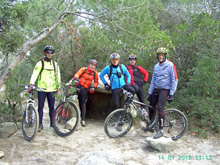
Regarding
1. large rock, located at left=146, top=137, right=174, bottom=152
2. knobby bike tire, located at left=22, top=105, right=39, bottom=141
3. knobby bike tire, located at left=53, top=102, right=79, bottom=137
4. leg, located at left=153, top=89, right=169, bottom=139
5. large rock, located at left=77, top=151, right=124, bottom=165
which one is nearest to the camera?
large rock, located at left=77, top=151, right=124, bottom=165

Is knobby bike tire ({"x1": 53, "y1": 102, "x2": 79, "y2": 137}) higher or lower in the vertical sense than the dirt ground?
higher

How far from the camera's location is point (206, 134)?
5.02 m

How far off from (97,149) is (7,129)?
2092 millimetres

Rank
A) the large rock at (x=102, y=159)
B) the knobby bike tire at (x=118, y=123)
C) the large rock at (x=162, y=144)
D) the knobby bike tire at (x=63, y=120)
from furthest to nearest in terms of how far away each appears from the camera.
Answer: the knobby bike tire at (x=118, y=123) → the knobby bike tire at (x=63, y=120) → the large rock at (x=162, y=144) → the large rock at (x=102, y=159)

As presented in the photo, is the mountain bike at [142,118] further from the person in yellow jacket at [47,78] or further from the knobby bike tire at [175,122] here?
the person in yellow jacket at [47,78]

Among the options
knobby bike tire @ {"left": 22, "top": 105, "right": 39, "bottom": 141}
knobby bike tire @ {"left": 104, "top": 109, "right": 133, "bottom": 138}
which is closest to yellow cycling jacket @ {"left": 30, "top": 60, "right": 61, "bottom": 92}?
knobby bike tire @ {"left": 22, "top": 105, "right": 39, "bottom": 141}

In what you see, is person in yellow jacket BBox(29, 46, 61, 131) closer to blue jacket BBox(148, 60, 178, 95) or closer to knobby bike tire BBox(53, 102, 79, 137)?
knobby bike tire BBox(53, 102, 79, 137)

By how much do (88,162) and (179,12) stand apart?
13670 millimetres

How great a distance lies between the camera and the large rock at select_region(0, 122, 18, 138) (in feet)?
14.2

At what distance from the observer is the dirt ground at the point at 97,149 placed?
142 inches

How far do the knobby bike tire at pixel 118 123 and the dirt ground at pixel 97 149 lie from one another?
152 millimetres

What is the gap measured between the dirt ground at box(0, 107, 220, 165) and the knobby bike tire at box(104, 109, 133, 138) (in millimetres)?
152

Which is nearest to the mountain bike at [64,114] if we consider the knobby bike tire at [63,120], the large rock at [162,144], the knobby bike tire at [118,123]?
the knobby bike tire at [63,120]

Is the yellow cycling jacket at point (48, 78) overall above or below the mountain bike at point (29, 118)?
above
